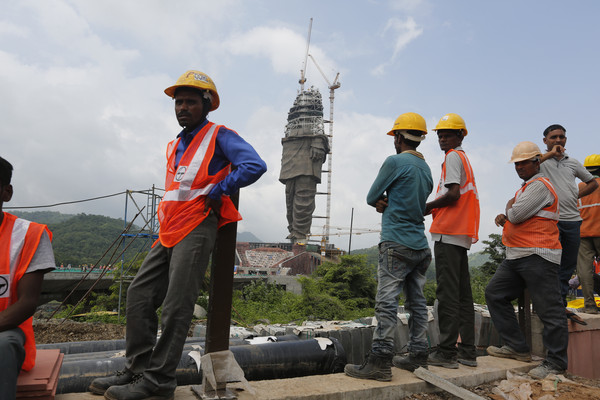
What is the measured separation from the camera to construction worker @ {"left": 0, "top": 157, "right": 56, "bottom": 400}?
1918 millimetres

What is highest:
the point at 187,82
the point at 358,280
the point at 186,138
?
the point at 187,82

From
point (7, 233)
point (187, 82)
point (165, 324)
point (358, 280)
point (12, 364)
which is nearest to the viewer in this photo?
point (12, 364)

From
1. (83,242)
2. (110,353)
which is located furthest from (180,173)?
(83,242)

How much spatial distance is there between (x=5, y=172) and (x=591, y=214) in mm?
6154

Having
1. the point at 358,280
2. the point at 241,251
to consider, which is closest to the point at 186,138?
the point at 358,280

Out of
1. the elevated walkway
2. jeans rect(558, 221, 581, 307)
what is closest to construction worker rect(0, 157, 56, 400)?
the elevated walkway

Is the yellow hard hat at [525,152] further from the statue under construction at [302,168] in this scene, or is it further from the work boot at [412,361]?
the statue under construction at [302,168]

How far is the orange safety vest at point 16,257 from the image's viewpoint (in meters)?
2.00

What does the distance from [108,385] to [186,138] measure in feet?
5.02

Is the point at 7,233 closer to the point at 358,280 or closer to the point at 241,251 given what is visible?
the point at 358,280

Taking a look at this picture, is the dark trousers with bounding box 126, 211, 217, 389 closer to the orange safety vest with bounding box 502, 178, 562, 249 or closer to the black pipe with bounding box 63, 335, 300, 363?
the black pipe with bounding box 63, 335, 300, 363

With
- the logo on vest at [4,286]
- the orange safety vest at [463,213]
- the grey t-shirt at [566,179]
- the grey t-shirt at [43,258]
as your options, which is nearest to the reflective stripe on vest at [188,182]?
the grey t-shirt at [43,258]

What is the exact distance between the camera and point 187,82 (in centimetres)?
262

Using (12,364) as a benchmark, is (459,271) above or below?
above
